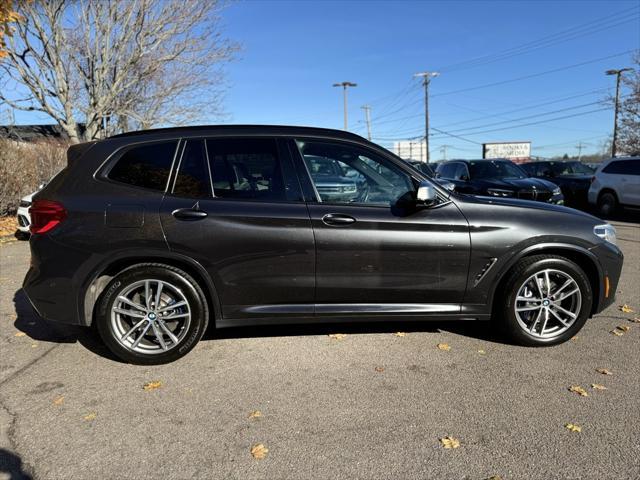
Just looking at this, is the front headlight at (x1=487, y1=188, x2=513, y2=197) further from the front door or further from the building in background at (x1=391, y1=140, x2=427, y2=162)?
the building in background at (x1=391, y1=140, x2=427, y2=162)

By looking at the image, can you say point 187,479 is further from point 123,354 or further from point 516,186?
point 516,186

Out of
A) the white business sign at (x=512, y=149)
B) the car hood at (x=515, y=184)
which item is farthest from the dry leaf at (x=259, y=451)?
the white business sign at (x=512, y=149)

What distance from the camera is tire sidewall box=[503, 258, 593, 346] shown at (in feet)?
13.1

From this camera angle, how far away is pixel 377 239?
3.79m

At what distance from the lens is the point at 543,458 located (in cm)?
264

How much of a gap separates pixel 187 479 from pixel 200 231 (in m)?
1.77

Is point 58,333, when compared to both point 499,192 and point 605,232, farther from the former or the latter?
point 499,192

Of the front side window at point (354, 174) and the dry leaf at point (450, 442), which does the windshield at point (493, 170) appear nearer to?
the front side window at point (354, 174)

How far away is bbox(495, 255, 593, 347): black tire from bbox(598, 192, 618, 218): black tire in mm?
10730

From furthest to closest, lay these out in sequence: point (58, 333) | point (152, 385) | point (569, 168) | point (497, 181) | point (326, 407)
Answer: point (569, 168) → point (497, 181) → point (58, 333) → point (152, 385) → point (326, 407)

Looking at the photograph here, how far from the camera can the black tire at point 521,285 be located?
3979 mm

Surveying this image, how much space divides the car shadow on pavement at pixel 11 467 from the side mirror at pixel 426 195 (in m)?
3.01

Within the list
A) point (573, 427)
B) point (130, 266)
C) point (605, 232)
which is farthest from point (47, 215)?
point (605, 232)

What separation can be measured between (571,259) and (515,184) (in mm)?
7817
